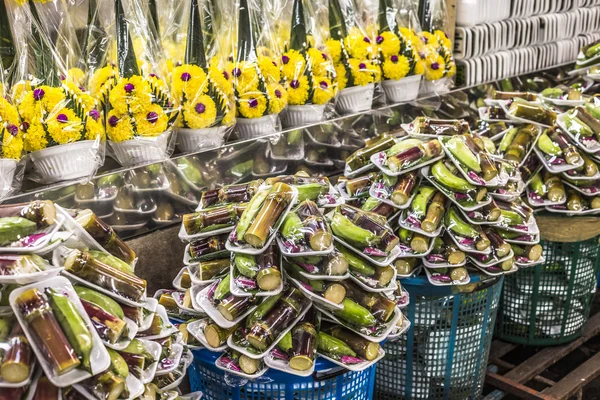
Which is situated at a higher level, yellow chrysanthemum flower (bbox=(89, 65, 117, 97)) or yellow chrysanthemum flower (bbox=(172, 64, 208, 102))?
yellow chrysanthemum flower (bbox=(89, 65, 117, 97))

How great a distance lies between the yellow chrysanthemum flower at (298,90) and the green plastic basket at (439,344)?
30.9 inches

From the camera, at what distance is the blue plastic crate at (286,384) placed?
156 centimetres

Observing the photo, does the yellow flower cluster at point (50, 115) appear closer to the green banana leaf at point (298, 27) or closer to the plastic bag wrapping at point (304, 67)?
the plastic bag wrapping at point (304, 67)

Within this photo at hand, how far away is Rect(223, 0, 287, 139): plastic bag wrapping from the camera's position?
7.41 ft

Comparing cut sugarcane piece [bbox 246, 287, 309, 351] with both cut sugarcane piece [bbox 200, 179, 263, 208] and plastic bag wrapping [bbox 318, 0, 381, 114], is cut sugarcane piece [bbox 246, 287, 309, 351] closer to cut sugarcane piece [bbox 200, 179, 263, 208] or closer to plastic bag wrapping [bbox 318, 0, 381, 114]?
cut sugarcane piece [bbox 200, 179, 263, 208]

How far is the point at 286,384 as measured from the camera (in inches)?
61.3

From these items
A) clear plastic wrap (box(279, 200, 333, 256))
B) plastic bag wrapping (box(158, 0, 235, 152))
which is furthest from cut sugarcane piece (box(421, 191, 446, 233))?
plastic bag wrapping (box(158, 0, 235, 152))

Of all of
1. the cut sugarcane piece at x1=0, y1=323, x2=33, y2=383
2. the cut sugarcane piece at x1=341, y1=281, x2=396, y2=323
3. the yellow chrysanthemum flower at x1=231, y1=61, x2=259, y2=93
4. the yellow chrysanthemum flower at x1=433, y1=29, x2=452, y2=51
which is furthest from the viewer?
the yellow chrysanthemum flower at x1=433, y1=29, x2=452, y2=51

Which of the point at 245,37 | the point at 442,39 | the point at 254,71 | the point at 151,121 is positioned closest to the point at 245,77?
the point at 254,71

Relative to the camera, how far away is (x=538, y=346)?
2656 mm

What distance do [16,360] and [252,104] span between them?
1.34m

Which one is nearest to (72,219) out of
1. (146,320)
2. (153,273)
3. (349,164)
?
(146,320)

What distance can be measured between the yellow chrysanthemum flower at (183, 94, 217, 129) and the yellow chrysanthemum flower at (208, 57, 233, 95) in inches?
2.6

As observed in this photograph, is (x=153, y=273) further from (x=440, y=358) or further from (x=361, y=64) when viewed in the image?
(x=361, y=64)
